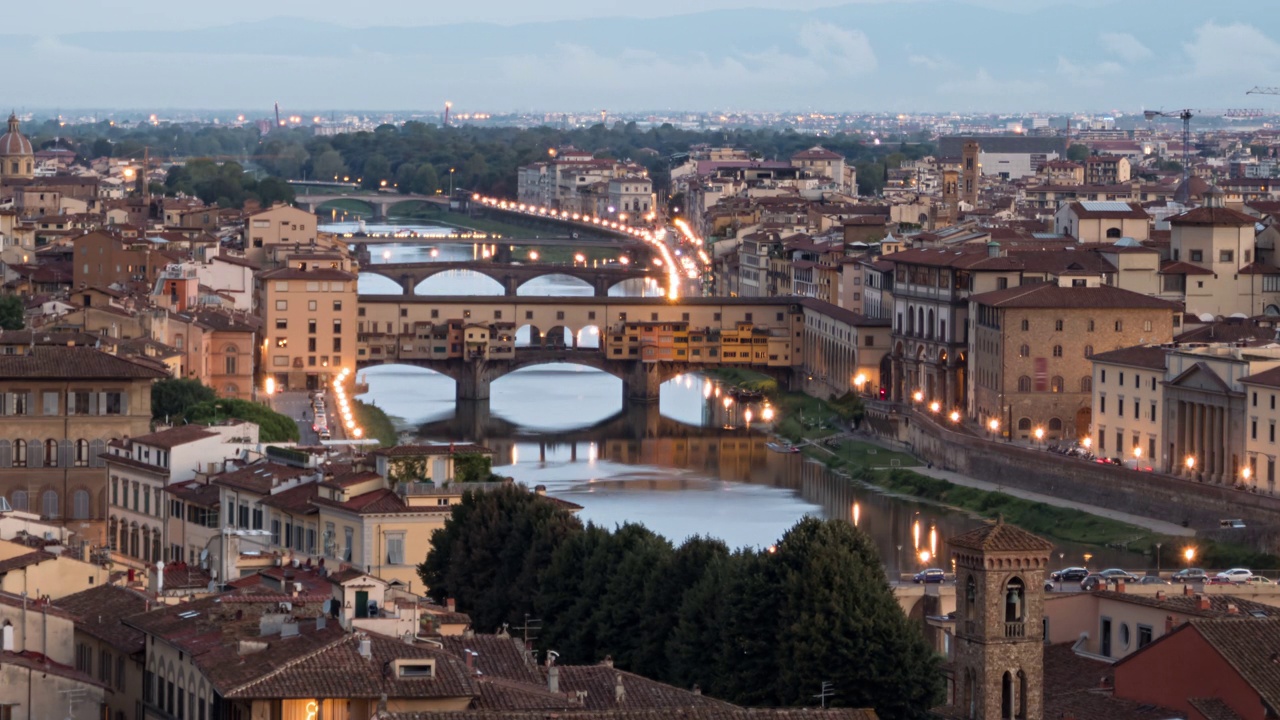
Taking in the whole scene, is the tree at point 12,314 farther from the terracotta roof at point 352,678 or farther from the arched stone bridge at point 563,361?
the terracotta roof at point 352,678

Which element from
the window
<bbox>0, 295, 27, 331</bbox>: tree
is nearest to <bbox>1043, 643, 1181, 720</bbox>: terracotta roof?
the window

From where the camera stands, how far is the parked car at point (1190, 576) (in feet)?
77.6

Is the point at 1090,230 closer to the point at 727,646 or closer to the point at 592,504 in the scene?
the point at 592,504

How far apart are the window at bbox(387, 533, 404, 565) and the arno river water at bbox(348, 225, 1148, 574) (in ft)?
23.8

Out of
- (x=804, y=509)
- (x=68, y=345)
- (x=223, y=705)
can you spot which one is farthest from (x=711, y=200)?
(x=223, y=705)

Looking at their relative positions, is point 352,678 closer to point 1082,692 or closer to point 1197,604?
point 1082,692

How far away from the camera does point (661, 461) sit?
40.3 m

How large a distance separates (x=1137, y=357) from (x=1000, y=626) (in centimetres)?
2207

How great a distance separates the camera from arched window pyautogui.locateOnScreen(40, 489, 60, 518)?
26109 millimetres

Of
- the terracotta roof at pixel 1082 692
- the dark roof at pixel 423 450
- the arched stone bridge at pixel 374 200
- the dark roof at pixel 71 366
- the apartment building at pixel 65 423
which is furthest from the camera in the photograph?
the arched stone bridge at pixel 374 200

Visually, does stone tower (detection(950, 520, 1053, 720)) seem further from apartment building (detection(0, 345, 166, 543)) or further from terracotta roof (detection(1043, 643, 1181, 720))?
apartment building (detection(0, 345, 166, 543))

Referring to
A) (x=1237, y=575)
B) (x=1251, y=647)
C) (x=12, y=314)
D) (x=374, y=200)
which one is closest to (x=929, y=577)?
(x=1237, y=575)

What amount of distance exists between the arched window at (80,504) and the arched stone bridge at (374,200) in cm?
7166

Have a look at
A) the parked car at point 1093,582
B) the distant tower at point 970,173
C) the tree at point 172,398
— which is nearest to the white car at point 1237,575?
the parked car at point 1093,582
